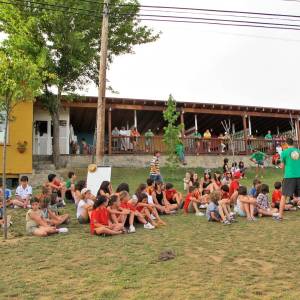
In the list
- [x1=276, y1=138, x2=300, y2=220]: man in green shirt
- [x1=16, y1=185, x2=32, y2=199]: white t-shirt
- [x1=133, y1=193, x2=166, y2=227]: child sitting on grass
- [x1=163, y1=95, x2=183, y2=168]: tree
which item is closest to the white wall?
[x1=163, y1=95, x2=183, y2=168]: tree

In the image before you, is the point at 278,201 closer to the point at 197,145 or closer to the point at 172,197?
the point at 172,197

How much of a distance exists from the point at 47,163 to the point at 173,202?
36.5ft

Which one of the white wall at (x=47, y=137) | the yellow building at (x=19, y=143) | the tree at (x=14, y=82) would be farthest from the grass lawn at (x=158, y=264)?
the white wall at (x=47, y=137)

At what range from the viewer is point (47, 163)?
21500mm

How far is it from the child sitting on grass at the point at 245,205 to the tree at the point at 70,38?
10.6 meters

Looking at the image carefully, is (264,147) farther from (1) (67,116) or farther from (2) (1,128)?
(2) (1,128)

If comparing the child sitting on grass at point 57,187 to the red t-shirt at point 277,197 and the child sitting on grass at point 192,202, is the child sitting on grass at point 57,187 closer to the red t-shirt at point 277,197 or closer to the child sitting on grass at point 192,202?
the child sitting on grass at point 192,202

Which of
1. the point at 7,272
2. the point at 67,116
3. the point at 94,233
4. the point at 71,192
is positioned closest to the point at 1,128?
the point at 67,116

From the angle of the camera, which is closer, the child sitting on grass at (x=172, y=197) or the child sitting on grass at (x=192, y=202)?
the child sitting on grass at (x=192, y=202)

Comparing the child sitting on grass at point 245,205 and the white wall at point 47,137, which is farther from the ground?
the white wall at point 47,137

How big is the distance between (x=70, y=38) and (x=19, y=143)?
212 inches

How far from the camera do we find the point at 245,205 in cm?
1048

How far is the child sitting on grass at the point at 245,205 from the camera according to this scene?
10.3 meters

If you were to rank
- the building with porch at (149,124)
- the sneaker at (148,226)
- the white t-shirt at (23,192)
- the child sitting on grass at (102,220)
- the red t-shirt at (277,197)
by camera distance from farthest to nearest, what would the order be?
the building with porch at (149,124)
the white t-shirt at (23,192)
the red t-shirt at (277,197)
the sneaker at (148,226)
the child sitting on grass at (102,220)
